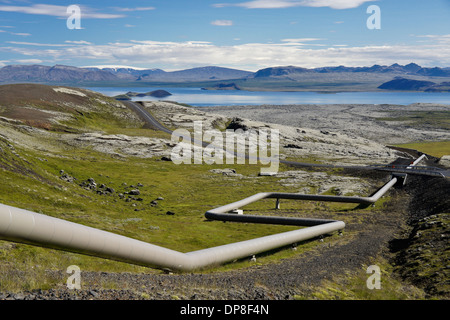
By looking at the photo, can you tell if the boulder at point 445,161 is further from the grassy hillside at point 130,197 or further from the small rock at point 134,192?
the small rock at point 134,192

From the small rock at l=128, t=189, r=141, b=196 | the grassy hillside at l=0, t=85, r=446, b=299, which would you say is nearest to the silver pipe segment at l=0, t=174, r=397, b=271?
the grassy hillside at l=0, t=85, r=446, b=299

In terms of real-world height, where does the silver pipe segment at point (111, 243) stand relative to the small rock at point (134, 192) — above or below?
above

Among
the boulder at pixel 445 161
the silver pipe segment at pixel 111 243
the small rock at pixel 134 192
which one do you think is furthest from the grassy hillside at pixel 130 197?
the boulder at pixel 445 161

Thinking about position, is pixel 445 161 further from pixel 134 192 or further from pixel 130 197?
pixel 130 197

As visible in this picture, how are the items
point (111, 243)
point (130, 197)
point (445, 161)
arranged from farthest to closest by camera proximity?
1. point (445, 161)
2. point (130, 197)
3. point (111, 243)

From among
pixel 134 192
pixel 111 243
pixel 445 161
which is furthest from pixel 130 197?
pixel 445 161

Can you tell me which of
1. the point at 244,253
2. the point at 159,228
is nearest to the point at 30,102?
the point at 159,228

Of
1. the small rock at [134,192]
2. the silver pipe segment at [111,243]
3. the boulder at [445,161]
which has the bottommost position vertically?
the small rock at [134,192]

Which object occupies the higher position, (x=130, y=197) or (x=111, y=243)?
(x=111, y=243)

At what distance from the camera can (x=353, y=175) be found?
112 meters

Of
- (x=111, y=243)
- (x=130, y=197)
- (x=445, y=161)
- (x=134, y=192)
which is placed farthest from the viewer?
(x=445, y=161)

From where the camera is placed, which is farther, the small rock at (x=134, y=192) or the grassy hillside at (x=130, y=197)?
the small rock at (x=134, y=192)
